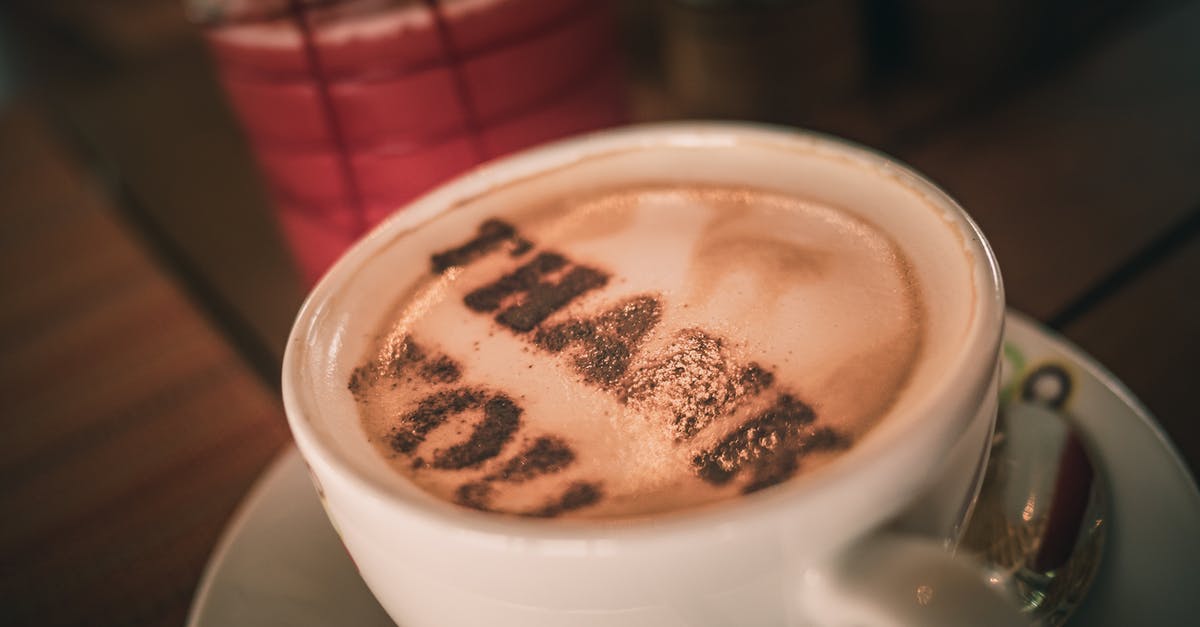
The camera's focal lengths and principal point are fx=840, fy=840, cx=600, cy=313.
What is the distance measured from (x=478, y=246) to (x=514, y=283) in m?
0.06

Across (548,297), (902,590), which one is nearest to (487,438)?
(548,297)

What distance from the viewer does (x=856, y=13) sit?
119 cm

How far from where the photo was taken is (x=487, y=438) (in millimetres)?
519


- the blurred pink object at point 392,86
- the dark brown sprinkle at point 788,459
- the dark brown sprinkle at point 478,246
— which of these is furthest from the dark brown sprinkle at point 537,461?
the blurred pink object at point 392,86

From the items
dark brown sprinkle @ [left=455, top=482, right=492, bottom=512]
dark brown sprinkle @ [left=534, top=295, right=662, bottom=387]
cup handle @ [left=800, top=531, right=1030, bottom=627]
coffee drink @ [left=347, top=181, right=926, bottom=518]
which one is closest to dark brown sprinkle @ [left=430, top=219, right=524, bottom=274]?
coffee drink @ [left=347, top=181, right=926, bottom=518]

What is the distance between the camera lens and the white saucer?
51 cm

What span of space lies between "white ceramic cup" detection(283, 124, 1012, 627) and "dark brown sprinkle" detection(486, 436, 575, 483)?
5cm

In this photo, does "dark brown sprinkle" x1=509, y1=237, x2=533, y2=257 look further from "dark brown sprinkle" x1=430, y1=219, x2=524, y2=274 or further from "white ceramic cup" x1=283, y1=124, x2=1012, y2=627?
"white ceramic cup" x1=283, y1=124, x2=1012, y2=627

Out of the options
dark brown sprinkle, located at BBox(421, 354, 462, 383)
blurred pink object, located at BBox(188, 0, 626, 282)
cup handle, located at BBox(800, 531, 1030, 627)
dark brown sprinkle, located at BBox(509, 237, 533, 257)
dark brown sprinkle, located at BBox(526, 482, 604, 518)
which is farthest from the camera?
blurred pink object, located at BBox(188, 0, 626, 282)

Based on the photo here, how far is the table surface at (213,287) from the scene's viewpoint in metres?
0.75

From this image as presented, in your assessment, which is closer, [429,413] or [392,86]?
[429,413]

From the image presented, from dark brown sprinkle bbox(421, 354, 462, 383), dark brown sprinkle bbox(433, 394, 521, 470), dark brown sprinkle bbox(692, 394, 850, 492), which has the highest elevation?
dark brown sprinkle bbox(421, 354, 462, 383)

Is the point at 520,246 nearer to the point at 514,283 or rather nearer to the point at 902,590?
the point at 514,283

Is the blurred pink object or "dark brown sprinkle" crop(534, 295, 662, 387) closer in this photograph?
"dark brown sprinkle" crop(534, 295, 662, 387)
